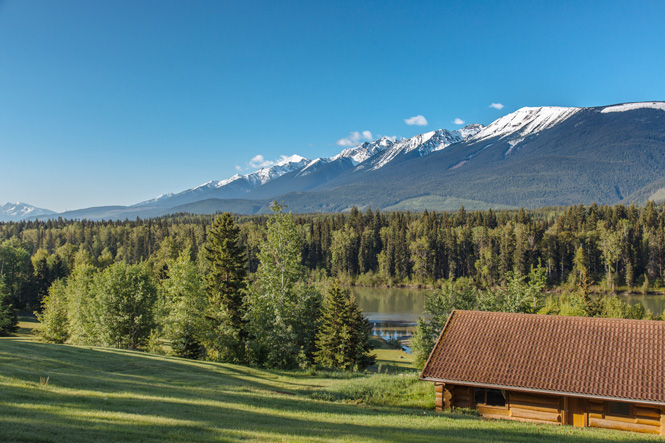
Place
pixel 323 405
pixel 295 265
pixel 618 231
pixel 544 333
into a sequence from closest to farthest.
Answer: pixel 323 405
pixel 544 333
pixel 295 265
pixel 618 231

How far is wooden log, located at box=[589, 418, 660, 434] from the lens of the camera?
17.3 meters

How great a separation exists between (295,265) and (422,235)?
109597mm

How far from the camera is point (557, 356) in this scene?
64.0 ft

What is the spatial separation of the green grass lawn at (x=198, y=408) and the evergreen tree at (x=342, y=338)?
11452 mm

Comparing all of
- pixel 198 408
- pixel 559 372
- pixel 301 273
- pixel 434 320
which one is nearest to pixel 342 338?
pixel 301 273

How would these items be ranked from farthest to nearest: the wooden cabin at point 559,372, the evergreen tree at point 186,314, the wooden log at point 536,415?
the evergreen tree at point 186,314
the wooden log at point 536,415
the wooden cabin at point 559,372

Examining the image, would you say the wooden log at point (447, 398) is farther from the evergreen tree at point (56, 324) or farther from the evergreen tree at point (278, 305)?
the evergreen tree at point (56, 324)

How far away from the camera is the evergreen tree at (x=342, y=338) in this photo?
1499 inches

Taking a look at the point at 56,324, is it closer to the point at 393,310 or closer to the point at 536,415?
the point at 536,415

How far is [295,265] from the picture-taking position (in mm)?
36094

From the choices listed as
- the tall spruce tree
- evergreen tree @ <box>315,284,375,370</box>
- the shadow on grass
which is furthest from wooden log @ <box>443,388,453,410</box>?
the tall spruce tree

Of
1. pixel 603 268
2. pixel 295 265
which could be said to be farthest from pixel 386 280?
pixel 295 265

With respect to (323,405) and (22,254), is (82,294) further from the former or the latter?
(22,254)

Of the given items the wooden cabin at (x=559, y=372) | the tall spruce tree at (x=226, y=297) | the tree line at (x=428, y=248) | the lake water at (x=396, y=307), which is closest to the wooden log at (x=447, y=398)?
the wooden cabin at (x=559, y=372)
